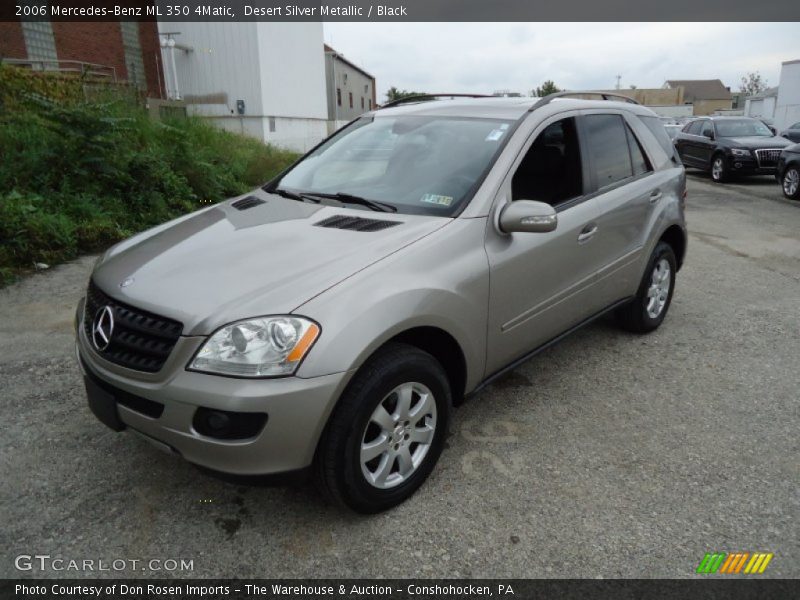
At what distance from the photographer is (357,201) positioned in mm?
3082

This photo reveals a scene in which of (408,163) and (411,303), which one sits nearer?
(411,303)

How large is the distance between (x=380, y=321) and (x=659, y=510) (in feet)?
4.87

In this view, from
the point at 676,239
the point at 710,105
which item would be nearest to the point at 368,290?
the point at 676,239

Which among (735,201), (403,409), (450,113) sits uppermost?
(450,113)

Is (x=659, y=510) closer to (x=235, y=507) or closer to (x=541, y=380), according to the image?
(x=541, y=380)

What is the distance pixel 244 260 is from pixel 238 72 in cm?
1858

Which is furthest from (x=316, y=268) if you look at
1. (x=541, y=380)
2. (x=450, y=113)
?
(x=541, y=380)

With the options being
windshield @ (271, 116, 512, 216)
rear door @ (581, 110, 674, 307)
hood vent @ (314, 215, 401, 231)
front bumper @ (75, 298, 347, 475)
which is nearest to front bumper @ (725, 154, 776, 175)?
rear door @ (581, 110, 674, 307)

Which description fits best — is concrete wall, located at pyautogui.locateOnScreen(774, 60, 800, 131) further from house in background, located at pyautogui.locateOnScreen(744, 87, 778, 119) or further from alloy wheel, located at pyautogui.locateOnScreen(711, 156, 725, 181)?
alloy wheel, located at pyautogui.locateOnScreen(711, 156, 725, 181)

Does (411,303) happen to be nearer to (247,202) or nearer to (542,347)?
(542,347)

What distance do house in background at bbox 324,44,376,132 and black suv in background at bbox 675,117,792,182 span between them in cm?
1987

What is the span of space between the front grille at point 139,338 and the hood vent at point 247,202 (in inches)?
Result: 42.1

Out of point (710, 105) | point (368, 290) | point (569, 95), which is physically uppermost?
point (569, 95)

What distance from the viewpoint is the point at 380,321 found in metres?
2.27
